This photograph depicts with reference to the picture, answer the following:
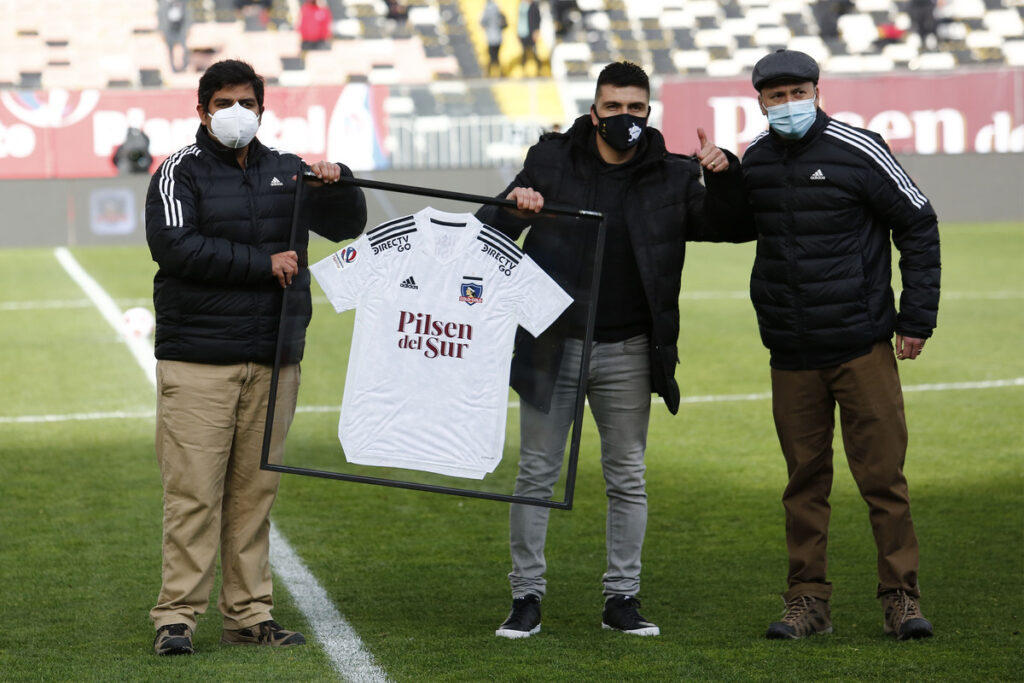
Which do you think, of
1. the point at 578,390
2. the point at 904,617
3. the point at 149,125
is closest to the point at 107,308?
the point at 149,125

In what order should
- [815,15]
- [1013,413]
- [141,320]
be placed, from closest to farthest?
[1013,413]
[141,320]
[815,15]

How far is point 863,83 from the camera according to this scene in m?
23.1

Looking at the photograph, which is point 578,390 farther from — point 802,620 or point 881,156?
point 881,156

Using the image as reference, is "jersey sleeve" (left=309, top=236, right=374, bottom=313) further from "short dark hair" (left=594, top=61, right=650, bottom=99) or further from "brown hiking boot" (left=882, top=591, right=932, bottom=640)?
"brown hiking boot" (left=882, top=591, right=932, bottom=640)

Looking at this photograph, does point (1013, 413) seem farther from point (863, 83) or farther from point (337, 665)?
point (863, 83)

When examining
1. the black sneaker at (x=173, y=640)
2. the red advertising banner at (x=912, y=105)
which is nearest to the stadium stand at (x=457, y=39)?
the red advertising banner at (x=912, y=105)

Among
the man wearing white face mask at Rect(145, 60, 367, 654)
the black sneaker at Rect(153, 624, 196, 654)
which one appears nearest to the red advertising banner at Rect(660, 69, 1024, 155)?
the man wearing white face mask at Rect(145, 60, 367, 654)

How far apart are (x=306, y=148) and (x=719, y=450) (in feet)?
49.8

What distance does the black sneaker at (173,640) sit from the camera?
4.69 m

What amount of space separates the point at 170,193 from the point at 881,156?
2360 mm

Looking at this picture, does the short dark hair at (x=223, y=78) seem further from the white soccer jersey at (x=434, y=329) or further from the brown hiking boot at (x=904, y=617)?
the brown hiking boot at (x=904, y=617)

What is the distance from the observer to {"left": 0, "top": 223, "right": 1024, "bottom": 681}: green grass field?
466cm

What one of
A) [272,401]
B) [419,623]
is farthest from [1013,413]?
[272,401]

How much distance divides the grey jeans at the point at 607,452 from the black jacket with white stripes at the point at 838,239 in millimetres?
559
